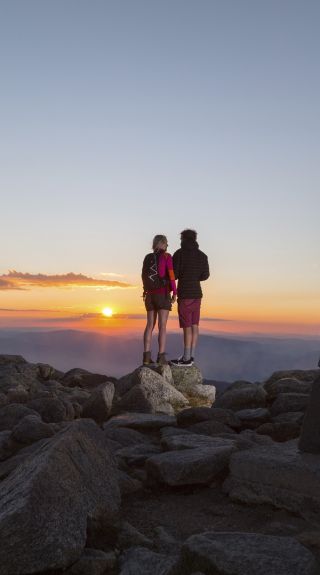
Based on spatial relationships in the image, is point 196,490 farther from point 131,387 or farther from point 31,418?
point 131,387

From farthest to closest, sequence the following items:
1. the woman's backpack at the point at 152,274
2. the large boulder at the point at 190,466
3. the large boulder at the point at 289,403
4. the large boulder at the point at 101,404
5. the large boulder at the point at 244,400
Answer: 1. the woman's backpack at the point at 152,274
2. the large boulder at the point at 244,400
3. the large boulder at the point at 101,404
4. the large boulder at the point at 289,403
5. the large boulder at the point at 190,466

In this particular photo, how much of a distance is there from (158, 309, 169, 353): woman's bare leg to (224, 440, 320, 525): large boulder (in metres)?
8.65

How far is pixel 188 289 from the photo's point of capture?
15961 millimetres

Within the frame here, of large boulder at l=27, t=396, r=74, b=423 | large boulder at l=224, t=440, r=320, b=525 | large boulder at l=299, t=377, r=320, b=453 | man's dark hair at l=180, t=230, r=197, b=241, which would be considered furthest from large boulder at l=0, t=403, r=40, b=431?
man's dark hair at l=180, t=230, r=197, b=241

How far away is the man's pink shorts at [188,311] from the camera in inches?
629

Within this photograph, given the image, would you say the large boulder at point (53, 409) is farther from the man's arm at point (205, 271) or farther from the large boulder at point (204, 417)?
the man's arm at point (205, 271)

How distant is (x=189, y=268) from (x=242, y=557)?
11382 millimetres

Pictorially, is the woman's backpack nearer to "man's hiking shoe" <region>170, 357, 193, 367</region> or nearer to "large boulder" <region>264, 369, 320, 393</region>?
"man's hiking shoe" <region>170, 357, 193, 367</region>

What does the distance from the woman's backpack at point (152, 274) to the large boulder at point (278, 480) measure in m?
8.52

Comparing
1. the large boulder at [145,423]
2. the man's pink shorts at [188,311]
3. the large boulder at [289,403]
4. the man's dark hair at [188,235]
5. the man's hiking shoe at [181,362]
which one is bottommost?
the large boulder at [145,423]

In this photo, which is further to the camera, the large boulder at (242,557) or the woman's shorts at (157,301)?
the woman's shorts at (157,301)

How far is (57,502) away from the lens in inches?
209

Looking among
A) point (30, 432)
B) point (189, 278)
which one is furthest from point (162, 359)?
point (30, 432)

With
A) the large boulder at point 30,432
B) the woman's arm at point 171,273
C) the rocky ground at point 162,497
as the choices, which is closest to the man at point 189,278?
the woman's arm at point 171,273
